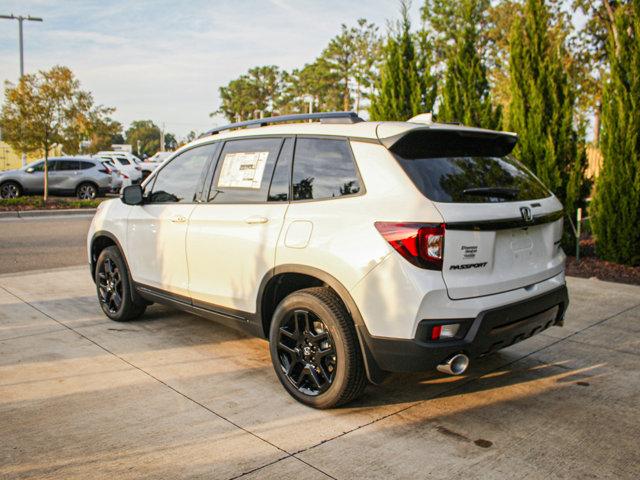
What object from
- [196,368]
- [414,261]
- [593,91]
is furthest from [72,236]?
[593,91]

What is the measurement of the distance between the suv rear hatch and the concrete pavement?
0.86 metres

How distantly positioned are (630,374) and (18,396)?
4.38m

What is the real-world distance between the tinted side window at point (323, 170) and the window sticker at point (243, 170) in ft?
1.17

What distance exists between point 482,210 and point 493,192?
0.23m

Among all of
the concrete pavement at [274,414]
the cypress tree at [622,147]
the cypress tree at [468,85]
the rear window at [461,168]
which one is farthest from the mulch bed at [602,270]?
the rear window at [461,168]

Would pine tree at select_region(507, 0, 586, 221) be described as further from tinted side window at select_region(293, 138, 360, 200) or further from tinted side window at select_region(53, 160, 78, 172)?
tinted side window at select_region(53, 160, 78, 172)

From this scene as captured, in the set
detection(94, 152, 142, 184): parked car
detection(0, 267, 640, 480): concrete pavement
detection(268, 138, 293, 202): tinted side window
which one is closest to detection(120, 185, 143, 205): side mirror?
detection(0, 267, 640, 480): concrete pavement

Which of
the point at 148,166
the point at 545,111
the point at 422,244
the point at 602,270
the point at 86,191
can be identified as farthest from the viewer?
the point at 148,166

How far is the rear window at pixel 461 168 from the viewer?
11.1ft

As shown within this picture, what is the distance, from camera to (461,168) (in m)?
3.59

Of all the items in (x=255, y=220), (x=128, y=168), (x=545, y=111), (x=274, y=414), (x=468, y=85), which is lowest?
(x=274, y=414)

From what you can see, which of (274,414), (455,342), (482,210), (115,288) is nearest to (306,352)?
(274,414)

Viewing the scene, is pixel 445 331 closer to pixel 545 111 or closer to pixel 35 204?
pixel 545 111

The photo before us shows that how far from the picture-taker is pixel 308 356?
376 cm
